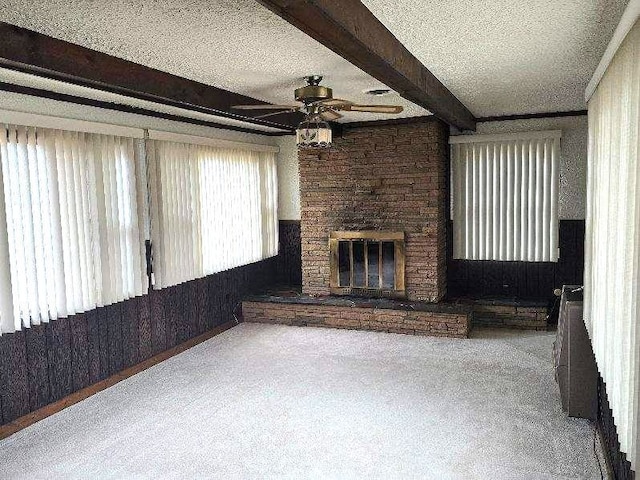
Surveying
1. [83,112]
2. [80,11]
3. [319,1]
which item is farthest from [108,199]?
[319,1]

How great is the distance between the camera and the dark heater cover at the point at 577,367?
11.3 ft

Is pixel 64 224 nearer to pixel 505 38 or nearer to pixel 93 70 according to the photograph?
pixel 93 70

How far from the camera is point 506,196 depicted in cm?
611

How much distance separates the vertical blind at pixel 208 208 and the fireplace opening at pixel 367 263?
107 cm

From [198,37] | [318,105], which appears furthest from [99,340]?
[198,37]

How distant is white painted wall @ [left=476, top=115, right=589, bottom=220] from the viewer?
5.86m

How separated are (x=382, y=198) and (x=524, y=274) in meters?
1.95

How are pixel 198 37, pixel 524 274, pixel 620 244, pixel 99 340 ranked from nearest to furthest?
pixel 620 244 < pixel 198 37 < pixel 99 340 < pixel 524 274

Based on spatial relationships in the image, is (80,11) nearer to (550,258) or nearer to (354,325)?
(354,325)

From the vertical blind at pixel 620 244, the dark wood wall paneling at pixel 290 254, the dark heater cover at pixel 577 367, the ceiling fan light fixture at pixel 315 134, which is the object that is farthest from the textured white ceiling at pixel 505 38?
the dark wood wall paneling at pixel 290 254

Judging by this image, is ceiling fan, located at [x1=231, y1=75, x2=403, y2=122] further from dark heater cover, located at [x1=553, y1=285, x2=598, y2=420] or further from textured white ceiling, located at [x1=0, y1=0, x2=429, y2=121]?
dark heater cover, located at [x1=553, y1=285, x2=598, y2=420]

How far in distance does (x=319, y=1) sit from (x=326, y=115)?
7.67 feet

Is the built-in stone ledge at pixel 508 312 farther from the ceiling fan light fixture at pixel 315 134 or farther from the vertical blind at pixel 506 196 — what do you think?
the ceiling fan light fixture at pixel 315 134

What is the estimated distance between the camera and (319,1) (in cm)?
183
